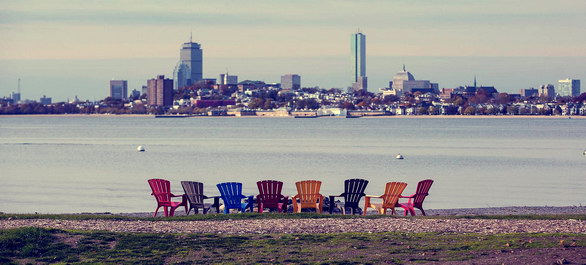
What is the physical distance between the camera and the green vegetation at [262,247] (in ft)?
39.3

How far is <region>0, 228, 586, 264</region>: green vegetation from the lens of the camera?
472 inches

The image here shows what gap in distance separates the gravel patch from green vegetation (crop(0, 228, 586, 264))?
0.54 metres

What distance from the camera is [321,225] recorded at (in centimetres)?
1451

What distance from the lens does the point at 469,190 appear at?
32.5 meters

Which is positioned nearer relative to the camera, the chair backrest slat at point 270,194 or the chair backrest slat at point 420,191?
the chair backrest slat at point 270,194

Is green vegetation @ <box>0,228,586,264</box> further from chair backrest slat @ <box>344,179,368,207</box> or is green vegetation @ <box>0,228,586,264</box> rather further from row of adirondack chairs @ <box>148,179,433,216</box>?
chair backrest slat @ <box>344,179,368,207</box>

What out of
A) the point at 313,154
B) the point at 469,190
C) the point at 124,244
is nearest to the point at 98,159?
the point at 313,154

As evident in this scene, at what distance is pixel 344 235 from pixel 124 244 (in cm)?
306

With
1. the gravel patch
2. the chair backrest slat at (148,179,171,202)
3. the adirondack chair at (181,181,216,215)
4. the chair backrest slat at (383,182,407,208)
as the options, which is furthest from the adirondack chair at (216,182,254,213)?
the gravel patch

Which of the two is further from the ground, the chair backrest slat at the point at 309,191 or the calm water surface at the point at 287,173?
the chair backrest slat at the point at 309,191

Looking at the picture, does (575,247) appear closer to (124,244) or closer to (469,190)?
(124,244)

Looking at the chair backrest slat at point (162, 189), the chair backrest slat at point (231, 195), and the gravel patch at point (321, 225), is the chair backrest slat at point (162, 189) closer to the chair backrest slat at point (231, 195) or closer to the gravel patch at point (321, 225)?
the chair backrest slat at point (231, 195)

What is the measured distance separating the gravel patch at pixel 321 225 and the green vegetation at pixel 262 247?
54cm

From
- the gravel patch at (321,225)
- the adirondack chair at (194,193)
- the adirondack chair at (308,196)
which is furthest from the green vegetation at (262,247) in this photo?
the adirondack chair at (194,193)
